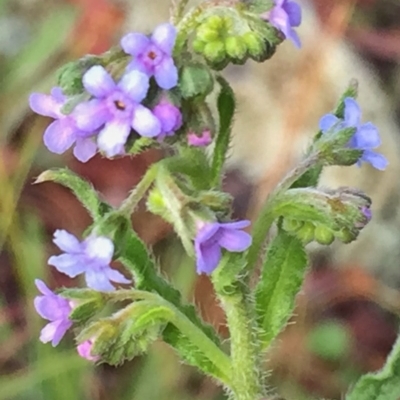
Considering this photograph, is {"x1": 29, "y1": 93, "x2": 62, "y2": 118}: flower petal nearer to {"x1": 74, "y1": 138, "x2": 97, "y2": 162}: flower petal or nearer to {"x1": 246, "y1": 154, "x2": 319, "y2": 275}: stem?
{"x1": 74, "y1": 138, "x2": 97, "y2": 162}: flower petal

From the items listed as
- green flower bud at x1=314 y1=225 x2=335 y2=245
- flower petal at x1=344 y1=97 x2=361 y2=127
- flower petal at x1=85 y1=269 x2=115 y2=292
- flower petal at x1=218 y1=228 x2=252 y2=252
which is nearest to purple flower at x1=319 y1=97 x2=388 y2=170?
flower petal at x1=344 y1=97 x2=361 y2=127

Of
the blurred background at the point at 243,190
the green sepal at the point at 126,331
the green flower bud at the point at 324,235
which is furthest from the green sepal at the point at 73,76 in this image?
the blurred background at the point at 243,190

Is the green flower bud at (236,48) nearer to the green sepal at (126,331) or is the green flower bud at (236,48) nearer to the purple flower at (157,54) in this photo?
the purple flower at (157,54)

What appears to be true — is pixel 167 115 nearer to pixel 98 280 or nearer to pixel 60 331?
pixel 98 280

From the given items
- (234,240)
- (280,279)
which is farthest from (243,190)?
(234,240)

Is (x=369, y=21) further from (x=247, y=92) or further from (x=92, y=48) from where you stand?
(x=92, y=48)
